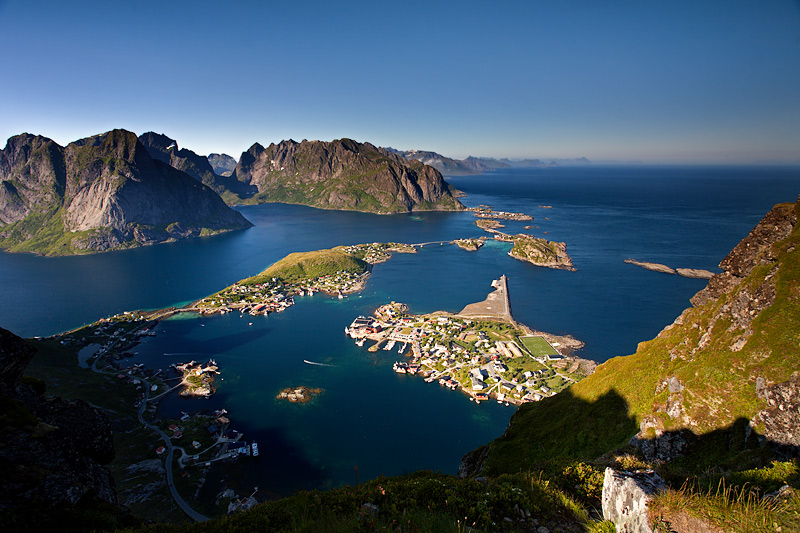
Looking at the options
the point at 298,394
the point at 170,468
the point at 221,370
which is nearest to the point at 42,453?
the point at 170,468

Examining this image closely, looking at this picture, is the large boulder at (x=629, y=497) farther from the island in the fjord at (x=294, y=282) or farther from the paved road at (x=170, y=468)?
the island in the fjord at (x=294, y=282)

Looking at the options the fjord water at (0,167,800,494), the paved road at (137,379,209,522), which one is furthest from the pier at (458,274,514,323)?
the paved road at (137,379,209,522)

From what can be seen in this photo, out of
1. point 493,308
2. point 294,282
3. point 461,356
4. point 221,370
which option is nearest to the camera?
point 461,356

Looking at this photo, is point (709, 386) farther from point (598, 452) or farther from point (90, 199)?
point (90, 199)

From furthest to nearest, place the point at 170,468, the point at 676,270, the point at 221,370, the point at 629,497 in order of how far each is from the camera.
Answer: the point at 676,270, the point at 221,370, the point at 170,468, the point at 629,497

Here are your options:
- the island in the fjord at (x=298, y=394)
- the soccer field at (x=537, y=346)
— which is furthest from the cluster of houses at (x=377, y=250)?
the island in the fjord at (x=298, y=394)
